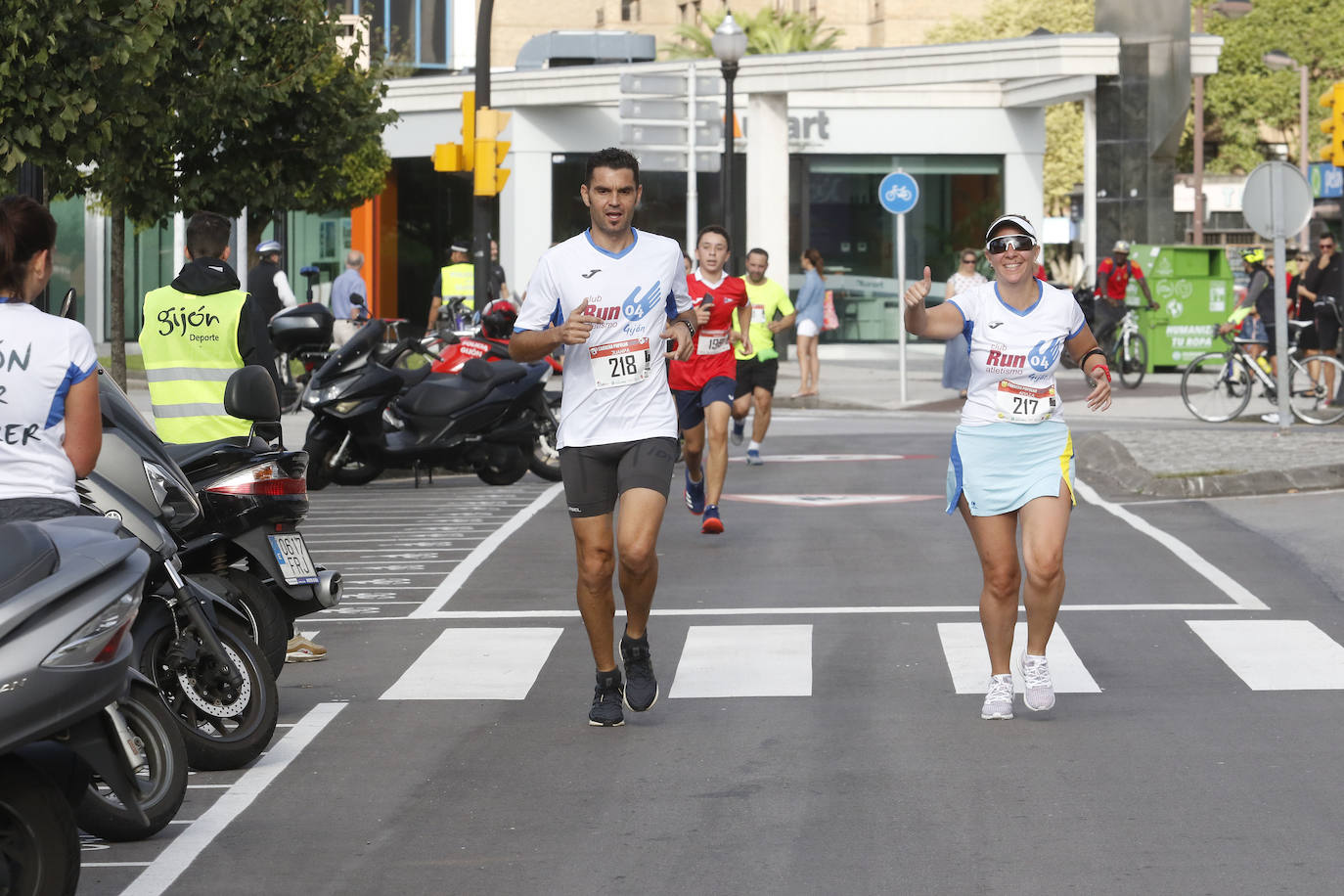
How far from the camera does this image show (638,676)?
780cm

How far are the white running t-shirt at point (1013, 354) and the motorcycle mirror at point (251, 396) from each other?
240 cm

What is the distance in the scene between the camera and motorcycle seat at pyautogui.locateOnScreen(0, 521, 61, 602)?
4.73 meters

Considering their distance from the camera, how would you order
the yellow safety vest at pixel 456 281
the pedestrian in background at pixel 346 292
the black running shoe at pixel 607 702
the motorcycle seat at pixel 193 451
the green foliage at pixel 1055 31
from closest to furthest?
the motorcycle seat at pixel 193 451, the black running shoe at pixel 607 702, the yellow safety vest at pixel 456 281, the pedestrian in background at pixel 346 292, the green foliage at pixel 1055 31

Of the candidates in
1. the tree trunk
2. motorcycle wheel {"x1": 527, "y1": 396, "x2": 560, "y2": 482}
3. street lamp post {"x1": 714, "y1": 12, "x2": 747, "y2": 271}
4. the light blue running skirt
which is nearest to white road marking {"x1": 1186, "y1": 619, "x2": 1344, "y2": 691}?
the light blue running skirt

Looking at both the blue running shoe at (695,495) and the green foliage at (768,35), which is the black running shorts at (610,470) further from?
the green foliage at (768,35)

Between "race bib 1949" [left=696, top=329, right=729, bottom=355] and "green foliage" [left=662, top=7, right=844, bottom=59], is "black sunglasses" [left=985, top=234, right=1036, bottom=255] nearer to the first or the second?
"race bib 1949" [left=696, top=329, right=729, bottom=355]

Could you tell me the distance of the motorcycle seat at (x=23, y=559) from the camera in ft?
15.5

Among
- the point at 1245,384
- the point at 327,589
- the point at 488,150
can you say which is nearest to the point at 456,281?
the point at 488,150

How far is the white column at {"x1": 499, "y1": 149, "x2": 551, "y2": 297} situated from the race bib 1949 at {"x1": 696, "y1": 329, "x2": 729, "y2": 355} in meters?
25.2

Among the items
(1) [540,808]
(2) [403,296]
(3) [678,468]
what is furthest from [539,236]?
(1) [540,808]

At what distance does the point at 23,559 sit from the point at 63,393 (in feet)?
3.09

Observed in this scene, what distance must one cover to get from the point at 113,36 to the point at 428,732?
5.51 meters

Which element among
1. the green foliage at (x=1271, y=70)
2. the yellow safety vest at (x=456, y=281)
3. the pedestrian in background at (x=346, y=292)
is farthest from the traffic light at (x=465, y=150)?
the green foliage at (x=1271, y=70)

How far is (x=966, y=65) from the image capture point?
114ft
